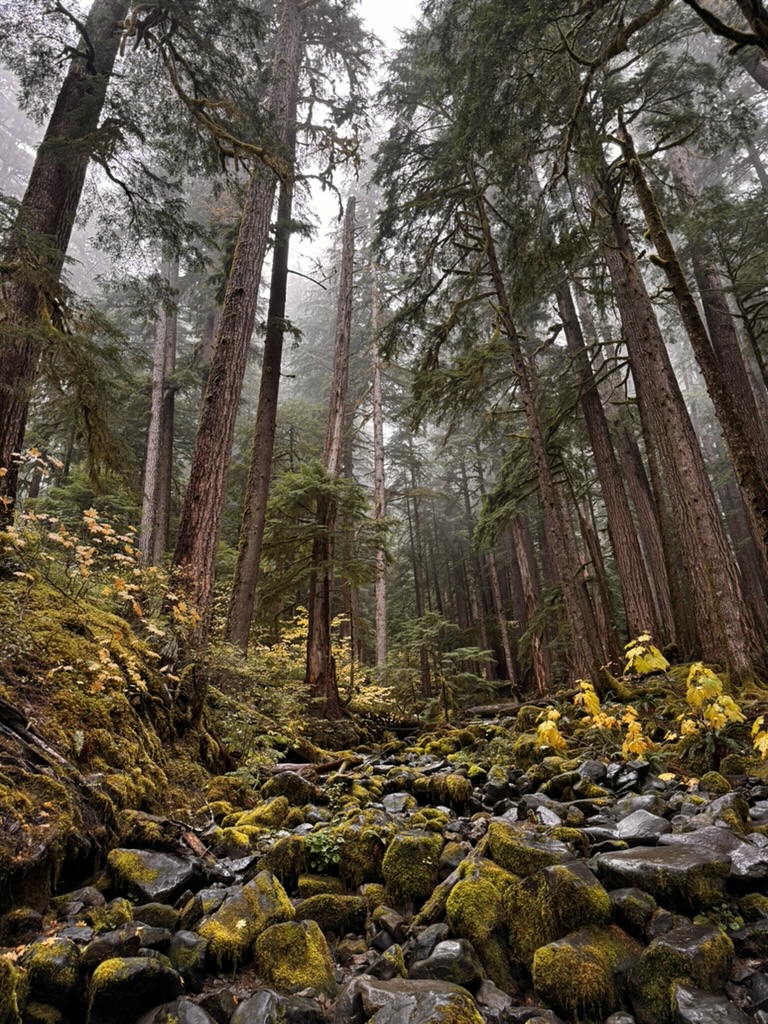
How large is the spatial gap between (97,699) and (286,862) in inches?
67.3

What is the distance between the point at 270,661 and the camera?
28.1ft

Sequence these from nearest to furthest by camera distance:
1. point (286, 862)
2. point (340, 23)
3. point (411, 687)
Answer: point (286, 862) < point (411, 687) < point (340, 23)

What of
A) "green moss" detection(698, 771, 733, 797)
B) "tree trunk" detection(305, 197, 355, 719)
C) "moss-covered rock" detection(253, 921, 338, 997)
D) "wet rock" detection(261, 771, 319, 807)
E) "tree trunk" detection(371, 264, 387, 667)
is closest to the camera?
"moss-covered rock" detection(253, 921, 338, 997)

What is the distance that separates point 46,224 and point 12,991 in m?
8.30

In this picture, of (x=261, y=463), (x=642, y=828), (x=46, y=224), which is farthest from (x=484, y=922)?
(x=46, y=224)

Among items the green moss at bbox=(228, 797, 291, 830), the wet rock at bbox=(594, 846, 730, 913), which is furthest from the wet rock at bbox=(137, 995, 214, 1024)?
the wet rock at bbox=(594, 846, 730, 913)

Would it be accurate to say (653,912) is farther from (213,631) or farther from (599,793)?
(213,631)

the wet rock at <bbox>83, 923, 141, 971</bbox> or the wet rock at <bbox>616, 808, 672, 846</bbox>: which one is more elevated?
the wet rock at <bbox>616, 808, 672, 846</bbox>

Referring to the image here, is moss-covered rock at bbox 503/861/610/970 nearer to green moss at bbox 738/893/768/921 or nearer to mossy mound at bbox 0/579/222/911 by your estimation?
green moss at bbox 738/893/768/921

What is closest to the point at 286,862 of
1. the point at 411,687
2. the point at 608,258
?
the point at 411,687

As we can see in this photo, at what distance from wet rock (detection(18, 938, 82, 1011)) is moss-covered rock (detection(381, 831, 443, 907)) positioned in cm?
153

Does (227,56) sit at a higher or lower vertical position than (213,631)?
higher

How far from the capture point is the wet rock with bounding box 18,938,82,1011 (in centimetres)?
180

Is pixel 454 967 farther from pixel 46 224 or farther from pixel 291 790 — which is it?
pixel 46 224
